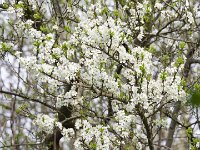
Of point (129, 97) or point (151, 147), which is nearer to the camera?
point (129, 97)

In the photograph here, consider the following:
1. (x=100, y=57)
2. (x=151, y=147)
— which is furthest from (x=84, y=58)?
(x=151, y=147)

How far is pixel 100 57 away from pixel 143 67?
572 mm

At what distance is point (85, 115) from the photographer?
12.5 ft

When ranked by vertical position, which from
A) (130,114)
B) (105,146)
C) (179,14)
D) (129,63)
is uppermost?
(179,14)

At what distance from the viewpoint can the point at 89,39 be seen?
3564 millimetres

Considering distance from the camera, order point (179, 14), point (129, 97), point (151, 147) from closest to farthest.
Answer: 1. point (129, 97)
2. point (151, 147)
3. point (179, 14)

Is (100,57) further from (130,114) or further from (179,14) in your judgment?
(179,14)

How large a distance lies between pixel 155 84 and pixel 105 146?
707mm

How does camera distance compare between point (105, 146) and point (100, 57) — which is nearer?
point (105, 146)

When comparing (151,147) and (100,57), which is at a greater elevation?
(100,57)

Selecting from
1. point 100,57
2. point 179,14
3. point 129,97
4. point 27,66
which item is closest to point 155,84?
point 129,97

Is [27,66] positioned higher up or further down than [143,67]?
higher up

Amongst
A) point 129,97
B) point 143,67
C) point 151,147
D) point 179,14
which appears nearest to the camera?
point 143,67

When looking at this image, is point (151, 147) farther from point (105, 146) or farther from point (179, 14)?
point (179, 14)
